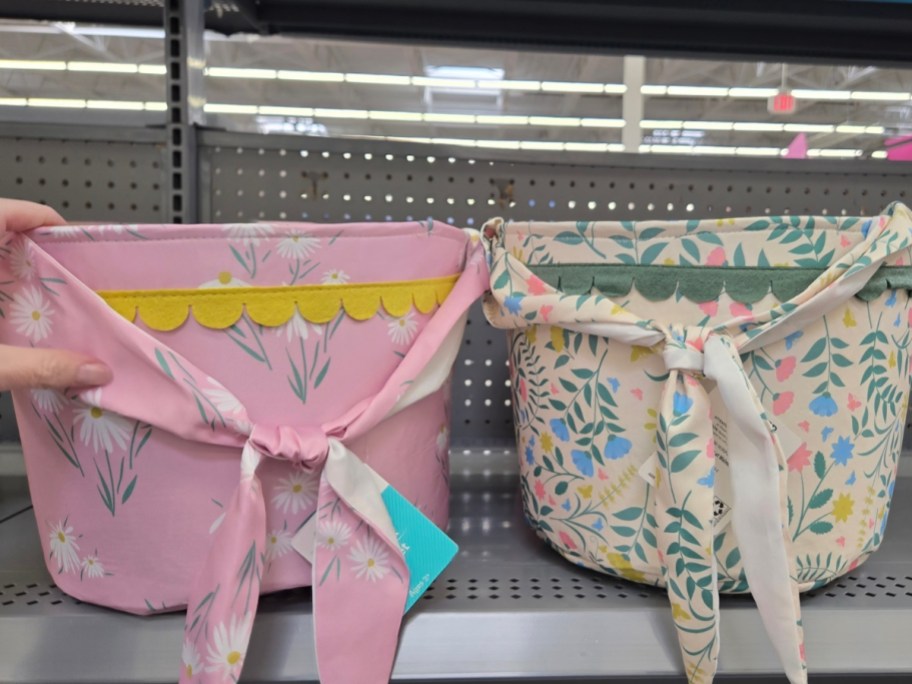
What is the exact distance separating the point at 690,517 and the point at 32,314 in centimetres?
46

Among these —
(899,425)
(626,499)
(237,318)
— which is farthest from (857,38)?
(237,318)

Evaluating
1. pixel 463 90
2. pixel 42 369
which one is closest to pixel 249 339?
pixel 42 369

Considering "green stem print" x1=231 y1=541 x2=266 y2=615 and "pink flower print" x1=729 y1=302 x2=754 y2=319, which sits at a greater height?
"pink flower print" x1=729 y1=302 x2=754 y2=319

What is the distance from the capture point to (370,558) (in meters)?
0.44

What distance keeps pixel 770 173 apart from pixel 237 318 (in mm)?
655

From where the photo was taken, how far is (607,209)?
2.52 feet

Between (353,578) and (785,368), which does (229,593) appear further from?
(785,368)

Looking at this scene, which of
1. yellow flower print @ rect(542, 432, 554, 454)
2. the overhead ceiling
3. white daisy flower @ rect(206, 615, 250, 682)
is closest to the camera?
white daisy flower @ rect(206, 615, 250, 682)

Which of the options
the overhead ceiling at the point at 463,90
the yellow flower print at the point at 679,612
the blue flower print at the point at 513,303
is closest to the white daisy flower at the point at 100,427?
the blue flower print at the point at 513,303

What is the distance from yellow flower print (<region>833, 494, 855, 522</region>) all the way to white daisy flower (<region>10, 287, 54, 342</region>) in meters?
0.56

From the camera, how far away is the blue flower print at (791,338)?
1.45 feet

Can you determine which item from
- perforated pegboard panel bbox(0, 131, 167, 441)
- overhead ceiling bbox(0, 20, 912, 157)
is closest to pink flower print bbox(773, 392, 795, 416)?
perforated pegboard panel bbox(0, 131, 167, 441)

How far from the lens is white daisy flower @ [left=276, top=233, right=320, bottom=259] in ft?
1.39

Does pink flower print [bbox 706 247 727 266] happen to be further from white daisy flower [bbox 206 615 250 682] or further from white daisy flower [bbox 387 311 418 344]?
white daisy flower [bbox 206 615 250 682]
